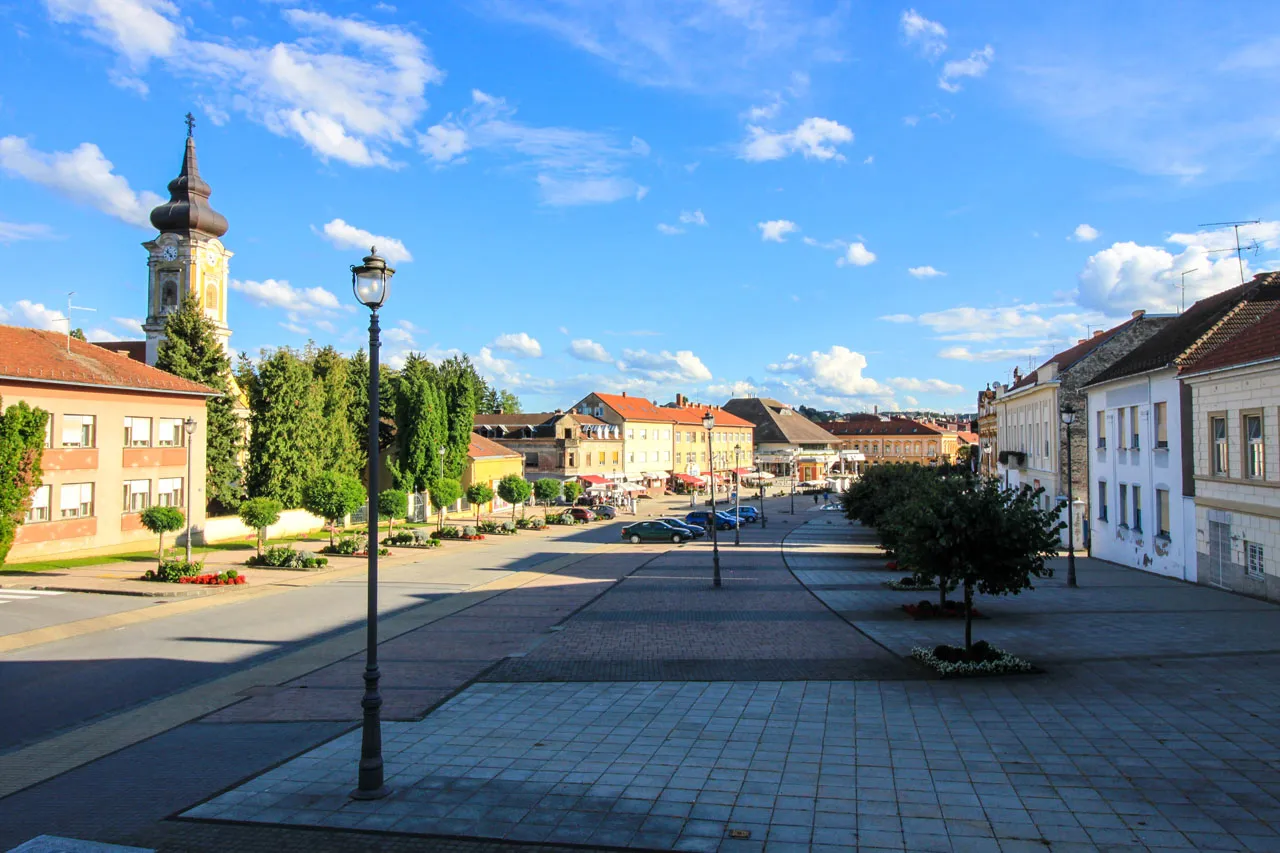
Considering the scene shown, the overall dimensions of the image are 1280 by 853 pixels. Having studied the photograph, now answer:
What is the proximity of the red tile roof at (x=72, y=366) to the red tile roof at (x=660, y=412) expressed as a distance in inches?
2097

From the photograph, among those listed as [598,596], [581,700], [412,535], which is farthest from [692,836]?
[412,535]

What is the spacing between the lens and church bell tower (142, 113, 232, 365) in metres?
52.2

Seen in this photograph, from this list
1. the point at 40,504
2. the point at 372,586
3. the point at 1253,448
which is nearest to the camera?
the point at 372,586

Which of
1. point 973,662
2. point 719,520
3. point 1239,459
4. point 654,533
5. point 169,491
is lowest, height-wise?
point 654,533

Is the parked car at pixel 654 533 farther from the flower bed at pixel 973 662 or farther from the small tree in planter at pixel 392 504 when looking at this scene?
the flower bed at pixel 973 662

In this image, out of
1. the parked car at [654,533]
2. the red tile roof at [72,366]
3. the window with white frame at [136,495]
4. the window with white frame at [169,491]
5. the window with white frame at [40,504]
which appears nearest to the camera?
the window with white frame at [40,504]

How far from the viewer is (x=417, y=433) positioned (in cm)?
4947

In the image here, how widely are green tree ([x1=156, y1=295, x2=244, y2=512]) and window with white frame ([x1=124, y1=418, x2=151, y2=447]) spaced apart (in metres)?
4.36

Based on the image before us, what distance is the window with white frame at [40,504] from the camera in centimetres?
2925

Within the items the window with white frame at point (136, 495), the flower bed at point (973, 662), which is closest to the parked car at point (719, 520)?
the window with white frame at point (136, 495)

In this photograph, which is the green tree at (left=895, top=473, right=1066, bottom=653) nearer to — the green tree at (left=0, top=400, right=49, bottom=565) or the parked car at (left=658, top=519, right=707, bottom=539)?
the green tree at (left=0, top=400, right=49, bottom=565)

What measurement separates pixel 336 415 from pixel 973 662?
42.5 metres

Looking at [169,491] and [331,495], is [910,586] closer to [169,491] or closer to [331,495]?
[331,495]

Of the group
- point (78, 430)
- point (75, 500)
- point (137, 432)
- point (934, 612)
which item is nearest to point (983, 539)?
point (934, 612)
